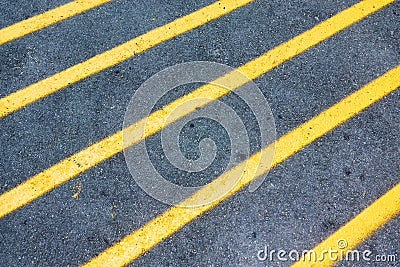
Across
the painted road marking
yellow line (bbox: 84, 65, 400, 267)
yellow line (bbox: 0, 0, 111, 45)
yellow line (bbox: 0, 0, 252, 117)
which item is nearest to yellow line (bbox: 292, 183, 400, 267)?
yellow line (bbox: 84, 65, 400, 267)

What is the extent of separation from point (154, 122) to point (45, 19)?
130 cm

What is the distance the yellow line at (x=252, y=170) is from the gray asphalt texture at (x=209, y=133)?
0.05 m

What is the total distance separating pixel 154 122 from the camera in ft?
9.60

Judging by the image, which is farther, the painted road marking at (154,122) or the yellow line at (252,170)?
the painted road marking at (154,122)

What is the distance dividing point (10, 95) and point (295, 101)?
2.19m

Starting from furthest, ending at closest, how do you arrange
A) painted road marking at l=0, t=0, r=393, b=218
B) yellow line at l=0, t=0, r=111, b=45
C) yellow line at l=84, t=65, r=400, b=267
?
1. yellow line at l=0, t=0, r=111, b=45
2. painted road marking at l=0, t=0, r=393, b=218
3. yellow line at l=84, t=65, r=400, b=267

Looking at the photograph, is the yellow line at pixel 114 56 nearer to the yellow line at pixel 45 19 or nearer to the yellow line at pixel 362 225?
the yellow line at pixel 45 19

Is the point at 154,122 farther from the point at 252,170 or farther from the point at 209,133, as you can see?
the point at 252,170

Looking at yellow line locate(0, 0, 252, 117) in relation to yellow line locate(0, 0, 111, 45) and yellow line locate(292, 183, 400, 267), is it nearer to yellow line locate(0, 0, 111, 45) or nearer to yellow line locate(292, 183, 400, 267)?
yellow line locate(0, 0, 111, 45)

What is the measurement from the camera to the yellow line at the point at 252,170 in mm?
2648

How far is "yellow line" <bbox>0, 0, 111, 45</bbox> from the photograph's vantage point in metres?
3.18

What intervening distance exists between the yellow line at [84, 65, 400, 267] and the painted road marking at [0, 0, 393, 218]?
0.54 m

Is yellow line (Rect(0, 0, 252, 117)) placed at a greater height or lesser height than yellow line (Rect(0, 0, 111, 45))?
lesser

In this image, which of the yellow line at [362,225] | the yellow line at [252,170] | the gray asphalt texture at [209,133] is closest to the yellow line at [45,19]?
the gray asphalt texture at [209,133]
